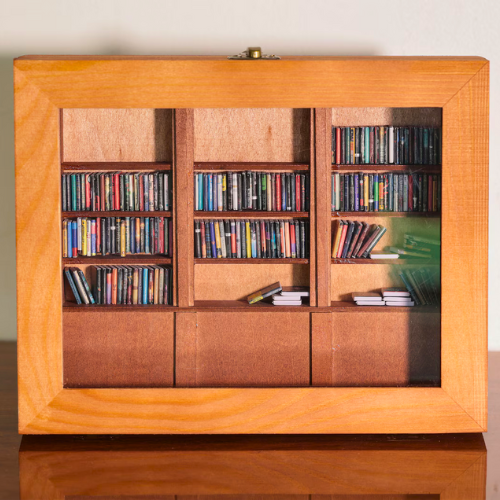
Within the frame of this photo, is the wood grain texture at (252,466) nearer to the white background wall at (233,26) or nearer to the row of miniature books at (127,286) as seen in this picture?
the row of miniature books at (127,286)

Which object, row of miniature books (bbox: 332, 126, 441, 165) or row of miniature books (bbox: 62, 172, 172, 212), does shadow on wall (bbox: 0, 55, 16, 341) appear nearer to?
row of miniature books (bbox: 62, 172, 172, 212)

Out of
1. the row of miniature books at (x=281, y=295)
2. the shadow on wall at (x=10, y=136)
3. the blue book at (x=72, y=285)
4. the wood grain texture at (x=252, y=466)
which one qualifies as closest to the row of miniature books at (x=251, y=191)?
the row of miniature books at (x=281, y=295)

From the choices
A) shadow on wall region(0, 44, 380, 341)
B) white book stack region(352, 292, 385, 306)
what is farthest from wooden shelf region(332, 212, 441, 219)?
shadow on wall region(0, 44, 380, 341)

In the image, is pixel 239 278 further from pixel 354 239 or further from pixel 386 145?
pixel 386 145

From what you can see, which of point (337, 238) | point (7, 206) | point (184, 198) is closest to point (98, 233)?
point (184, 198)

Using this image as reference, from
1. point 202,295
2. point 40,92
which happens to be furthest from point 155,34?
point 202,295

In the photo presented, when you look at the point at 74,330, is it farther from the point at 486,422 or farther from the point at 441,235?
the point at 486,422
